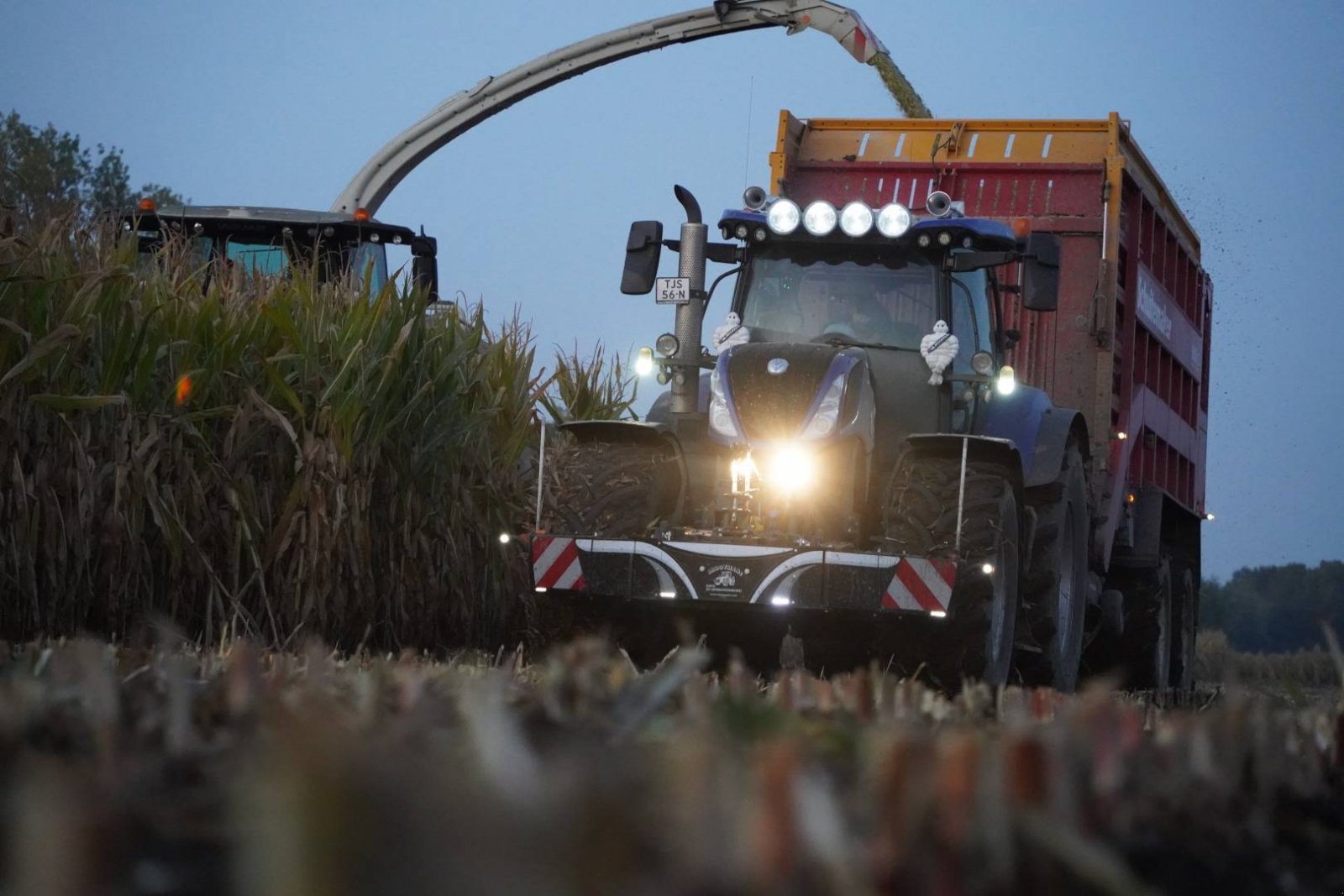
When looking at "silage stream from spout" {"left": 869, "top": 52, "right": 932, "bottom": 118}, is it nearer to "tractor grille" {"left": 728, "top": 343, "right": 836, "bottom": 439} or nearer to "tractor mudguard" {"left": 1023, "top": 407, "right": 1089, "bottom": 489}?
"tractor mudguard" {"left": 1023, "top": 407, "right": 1089, "bottom": 489}

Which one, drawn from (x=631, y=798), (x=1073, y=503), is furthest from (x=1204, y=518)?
(x=631, y=798)

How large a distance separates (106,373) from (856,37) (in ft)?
39.1

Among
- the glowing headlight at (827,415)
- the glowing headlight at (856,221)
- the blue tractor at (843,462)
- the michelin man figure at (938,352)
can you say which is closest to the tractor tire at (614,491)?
the blue tractor at (843,462)

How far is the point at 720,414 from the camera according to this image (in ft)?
24.9

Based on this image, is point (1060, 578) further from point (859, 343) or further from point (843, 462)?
point (843, 462)

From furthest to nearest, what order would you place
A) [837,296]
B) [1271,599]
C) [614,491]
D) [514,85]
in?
[1271,599], [514,85], [837,296], [614,491]

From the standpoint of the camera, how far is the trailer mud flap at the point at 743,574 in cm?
673

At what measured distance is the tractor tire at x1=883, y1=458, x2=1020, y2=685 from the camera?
22.6 feet

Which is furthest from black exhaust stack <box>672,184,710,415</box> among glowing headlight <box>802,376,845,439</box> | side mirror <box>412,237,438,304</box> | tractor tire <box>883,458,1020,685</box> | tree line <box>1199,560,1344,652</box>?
tree line <box>1199,560,1344,652</box>

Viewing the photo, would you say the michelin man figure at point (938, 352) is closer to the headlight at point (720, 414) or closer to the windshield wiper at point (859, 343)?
the windshield wiper at point (859, 343)

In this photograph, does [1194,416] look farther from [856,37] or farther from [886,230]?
[886,230]

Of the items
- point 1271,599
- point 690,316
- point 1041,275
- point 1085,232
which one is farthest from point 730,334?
point 1271,599

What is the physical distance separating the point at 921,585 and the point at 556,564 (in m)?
1.56

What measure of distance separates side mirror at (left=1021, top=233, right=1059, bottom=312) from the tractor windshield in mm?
429
